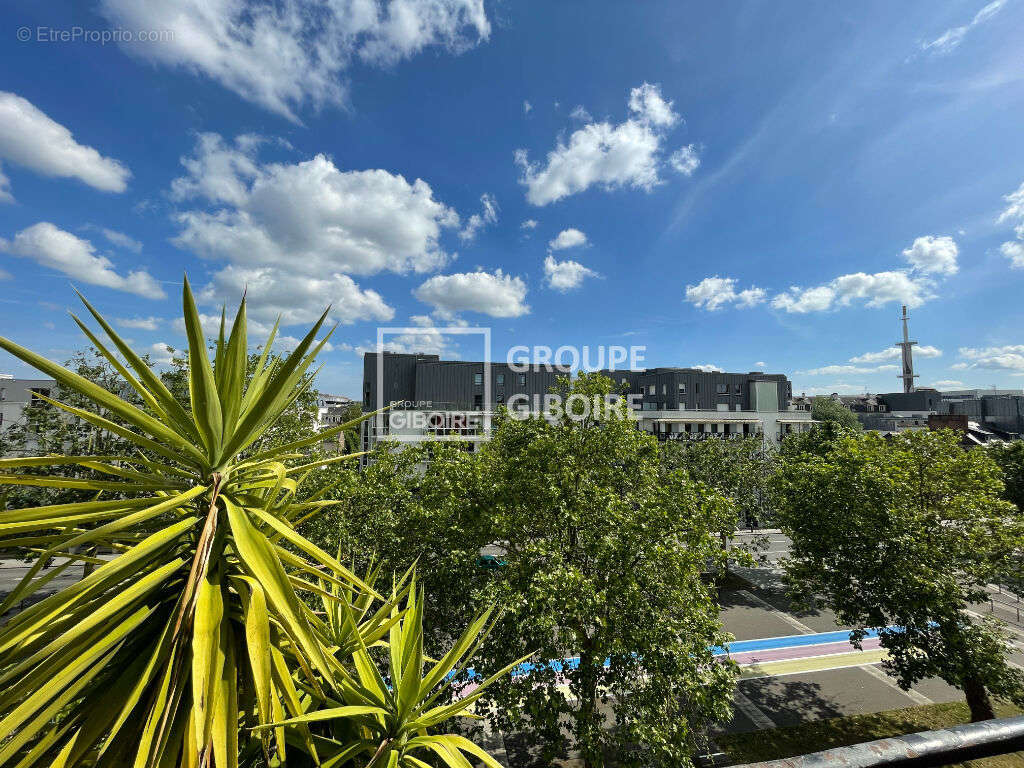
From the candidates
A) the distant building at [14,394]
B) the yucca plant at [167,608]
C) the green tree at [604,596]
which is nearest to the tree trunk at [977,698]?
the green tree at [604,596]

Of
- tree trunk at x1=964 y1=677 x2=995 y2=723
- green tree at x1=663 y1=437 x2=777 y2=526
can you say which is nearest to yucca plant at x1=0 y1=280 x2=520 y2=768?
tree trunk at x1=964 y1=677 x2=995 y2=723

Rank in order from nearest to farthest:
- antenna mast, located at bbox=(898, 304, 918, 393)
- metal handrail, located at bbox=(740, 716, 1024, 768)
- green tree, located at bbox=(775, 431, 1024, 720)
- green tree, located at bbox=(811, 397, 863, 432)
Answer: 1. metal handrail, located at bbox=(740, 716, 1024, 768)
2. green tree, located at bbox=(775, 431, 1024, 720)
3. green tree, located at bbox=(811, 397, 863, 432)
4. antenna mast, located at bbox=(898, 304, 918, 393)

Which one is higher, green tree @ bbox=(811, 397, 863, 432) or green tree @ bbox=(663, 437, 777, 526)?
green tree @ bbox=(811, 397, 863, 432)

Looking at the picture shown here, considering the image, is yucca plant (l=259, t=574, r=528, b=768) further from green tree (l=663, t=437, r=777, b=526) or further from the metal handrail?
green tree (l=663, t=437, r=777, b=526)

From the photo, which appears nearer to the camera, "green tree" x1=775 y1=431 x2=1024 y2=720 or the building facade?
"green tree" x1=775 y1=431 x2=1024 y2=720

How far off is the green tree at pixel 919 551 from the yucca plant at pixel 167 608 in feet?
43.6

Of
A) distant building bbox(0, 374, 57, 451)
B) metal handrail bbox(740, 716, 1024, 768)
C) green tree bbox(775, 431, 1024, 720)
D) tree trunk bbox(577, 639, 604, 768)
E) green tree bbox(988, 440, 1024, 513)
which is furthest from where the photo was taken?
distant building bbox(0, 374, 57, 451)

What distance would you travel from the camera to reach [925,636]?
1049 centimetres

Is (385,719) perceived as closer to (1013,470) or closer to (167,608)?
(167,608)

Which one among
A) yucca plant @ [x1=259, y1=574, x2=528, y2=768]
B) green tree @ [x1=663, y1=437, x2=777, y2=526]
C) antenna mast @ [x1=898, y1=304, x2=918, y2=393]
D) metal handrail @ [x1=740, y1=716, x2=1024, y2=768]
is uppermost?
antenna mast @ [x1=898, y1=304, x2=918, y2=393]

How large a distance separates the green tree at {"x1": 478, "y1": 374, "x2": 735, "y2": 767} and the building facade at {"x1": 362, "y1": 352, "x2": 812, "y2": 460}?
1057 inches

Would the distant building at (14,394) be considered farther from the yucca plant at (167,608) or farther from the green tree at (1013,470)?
the green tree at (1013,470)

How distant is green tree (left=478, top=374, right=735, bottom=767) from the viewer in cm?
729

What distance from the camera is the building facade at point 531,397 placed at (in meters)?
42.5
